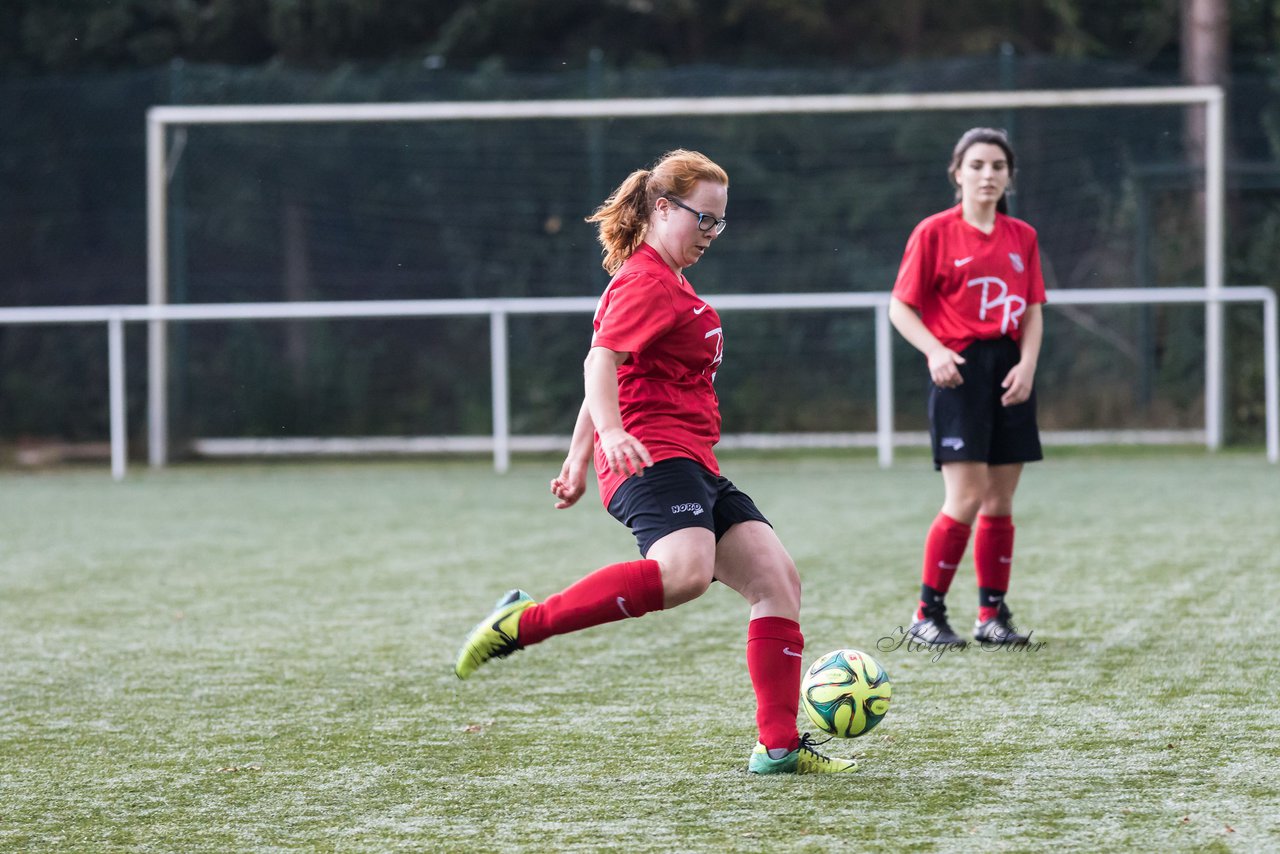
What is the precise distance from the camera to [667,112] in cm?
1331

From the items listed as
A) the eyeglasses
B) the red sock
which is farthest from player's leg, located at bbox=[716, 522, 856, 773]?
the eyeglasses

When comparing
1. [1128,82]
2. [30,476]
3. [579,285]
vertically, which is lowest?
[30,476]

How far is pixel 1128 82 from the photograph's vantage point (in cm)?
1429

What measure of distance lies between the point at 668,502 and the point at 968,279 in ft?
5.89

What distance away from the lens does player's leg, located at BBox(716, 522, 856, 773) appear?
3359 millimetres

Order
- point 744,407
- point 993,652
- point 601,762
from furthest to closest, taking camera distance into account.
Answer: point 744,407 → point 993,652 → point 601,762

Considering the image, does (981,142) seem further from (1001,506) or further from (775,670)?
(775,670)

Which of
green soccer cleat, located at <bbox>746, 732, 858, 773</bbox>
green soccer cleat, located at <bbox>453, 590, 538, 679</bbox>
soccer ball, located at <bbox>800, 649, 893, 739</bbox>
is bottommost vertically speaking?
green soccer cleat, located at <bbox>746, 732, 858, 773</bbox>

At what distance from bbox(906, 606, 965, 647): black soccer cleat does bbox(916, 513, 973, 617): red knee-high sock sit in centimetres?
3

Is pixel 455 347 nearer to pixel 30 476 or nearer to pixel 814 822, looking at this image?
pixel 30 476

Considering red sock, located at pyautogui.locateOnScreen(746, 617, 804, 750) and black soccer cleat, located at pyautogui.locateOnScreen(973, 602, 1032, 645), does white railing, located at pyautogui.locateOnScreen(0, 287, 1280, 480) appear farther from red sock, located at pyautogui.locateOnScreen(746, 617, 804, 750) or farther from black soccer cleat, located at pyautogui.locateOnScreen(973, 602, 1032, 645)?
red sock, located at pyautogui.locateOnScreen(746, 617, 804, 750)

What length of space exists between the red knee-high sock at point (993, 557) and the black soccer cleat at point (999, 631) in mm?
38

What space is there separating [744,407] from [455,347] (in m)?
2.62

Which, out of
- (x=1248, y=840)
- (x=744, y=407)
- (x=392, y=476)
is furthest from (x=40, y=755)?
(x=744, y=407)
